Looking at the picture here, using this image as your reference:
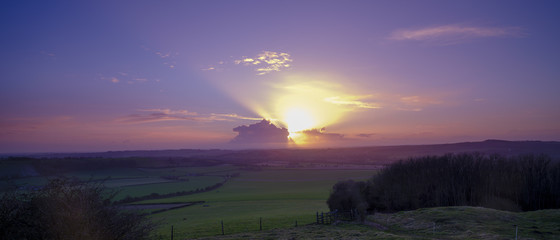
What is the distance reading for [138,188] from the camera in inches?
4144

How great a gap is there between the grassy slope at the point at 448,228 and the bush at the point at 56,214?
793 inches

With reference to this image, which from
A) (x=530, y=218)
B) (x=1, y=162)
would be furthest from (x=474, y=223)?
(x=1, y=162)

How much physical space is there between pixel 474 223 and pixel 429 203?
104 ft

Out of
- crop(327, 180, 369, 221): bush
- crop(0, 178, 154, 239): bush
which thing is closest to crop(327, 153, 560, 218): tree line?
crop(327, 180, 369, 221): bush

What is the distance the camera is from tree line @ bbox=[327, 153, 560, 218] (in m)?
58.5

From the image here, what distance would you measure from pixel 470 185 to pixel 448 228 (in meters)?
38.3

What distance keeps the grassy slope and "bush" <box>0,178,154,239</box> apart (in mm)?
20154

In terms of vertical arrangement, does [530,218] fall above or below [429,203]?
above

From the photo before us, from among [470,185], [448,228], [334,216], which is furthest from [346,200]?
→ [470,185]

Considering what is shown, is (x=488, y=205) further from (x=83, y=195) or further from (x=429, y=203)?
(x=83, y=195)

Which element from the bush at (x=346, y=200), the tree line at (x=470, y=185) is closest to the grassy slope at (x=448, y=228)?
the bush at (x=346, y=200)

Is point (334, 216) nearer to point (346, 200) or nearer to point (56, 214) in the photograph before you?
point (346, 200)

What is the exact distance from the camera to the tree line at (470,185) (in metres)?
58.5

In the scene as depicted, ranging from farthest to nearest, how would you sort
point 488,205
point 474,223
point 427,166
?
1. point 427,166
2. point 488,205
3. point 474,223
